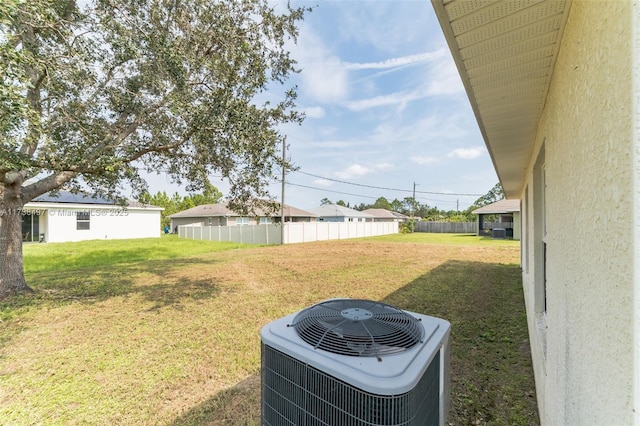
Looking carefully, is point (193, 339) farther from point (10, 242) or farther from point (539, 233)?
point (10, 242)

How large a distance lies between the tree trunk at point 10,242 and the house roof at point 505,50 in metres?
8.41

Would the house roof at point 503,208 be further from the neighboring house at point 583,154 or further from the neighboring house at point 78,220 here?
the neighboring house at point 78,220

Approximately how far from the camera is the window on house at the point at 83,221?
19.3m

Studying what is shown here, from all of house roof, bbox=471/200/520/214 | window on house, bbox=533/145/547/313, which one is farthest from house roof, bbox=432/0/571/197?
house roof, bbox=471/200/520/214

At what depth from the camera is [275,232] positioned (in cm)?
1941

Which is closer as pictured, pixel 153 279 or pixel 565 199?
pixel 565 199

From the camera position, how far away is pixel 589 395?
966mm

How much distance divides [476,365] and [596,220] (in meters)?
3.19

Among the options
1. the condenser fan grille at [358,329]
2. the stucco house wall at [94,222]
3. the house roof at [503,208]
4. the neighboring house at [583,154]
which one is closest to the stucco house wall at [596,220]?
the neighboring house at [583,154]

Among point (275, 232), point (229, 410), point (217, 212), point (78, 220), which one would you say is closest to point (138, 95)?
point (229, 410)

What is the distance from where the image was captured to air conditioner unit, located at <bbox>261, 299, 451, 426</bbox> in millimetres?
1152

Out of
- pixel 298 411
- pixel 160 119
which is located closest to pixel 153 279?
pixel 160 119

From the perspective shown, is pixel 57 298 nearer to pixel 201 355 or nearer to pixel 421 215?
pixel 201 355

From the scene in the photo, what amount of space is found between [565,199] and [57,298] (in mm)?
8502
